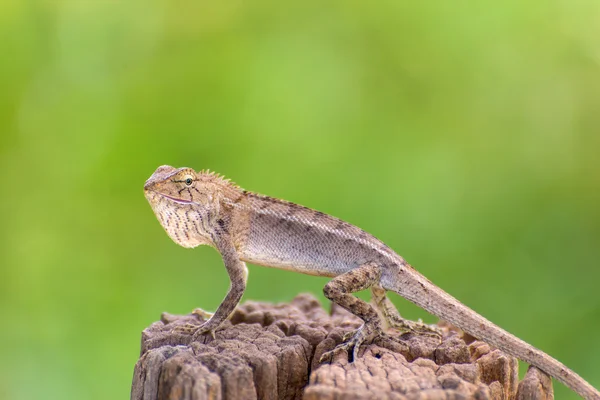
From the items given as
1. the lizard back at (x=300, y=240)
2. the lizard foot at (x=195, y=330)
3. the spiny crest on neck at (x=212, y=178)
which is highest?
the spiny crest on neck at (x=212, y=178)

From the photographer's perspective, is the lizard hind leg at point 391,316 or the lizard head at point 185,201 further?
the lizard head at point 185,201

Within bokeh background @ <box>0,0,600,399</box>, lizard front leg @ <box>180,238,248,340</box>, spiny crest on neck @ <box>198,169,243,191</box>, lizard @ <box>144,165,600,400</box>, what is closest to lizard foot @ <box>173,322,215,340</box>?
lizard front leg @ <box>180,238,248,340</box>

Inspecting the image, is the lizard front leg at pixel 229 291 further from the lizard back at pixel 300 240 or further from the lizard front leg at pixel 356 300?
the lizard front leg at pixel 356 300

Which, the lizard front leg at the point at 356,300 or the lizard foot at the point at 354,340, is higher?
the lizard front leg at the point at 356,300

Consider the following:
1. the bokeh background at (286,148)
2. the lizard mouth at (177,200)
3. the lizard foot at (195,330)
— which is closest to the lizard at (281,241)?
the lizard mouth at (177,200)

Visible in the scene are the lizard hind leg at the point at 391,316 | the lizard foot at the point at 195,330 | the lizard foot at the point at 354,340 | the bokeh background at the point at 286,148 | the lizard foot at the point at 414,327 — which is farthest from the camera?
Answer: the bokeh background at the point at 286,148

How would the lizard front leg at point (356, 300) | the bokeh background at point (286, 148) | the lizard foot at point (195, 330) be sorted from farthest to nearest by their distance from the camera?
1. the bokeh background at point (286, 148)
2. the lizard foot at point (195, 330)
3. the lizard front leg at point (356, 300)
